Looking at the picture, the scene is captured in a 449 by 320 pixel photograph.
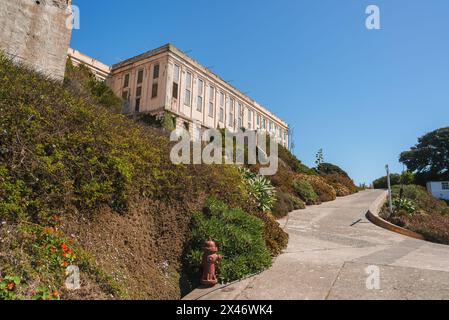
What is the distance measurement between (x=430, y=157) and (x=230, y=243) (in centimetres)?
4624

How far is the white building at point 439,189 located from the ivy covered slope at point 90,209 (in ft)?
121

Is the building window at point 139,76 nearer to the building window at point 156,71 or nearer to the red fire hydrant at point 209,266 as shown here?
the building window at point 156,71

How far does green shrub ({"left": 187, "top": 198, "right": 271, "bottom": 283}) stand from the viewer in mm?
4562

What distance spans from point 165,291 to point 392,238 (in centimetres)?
744

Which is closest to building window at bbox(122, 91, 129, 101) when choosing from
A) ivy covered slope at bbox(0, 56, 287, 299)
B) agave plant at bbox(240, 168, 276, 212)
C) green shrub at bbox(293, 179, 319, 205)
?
green shrub at bbox(293, 179, 319, 205)

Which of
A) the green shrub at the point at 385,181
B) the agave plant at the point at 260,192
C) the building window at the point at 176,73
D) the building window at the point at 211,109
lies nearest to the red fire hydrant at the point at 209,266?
the agave plant at the point at 260,192

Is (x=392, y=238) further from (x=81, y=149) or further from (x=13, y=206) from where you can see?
(x=13, y=206)

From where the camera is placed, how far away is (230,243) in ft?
16.1

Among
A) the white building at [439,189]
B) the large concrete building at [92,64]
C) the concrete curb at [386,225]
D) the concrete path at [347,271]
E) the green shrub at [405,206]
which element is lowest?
the concrete path at [347,271]

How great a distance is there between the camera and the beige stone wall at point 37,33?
29.8ft

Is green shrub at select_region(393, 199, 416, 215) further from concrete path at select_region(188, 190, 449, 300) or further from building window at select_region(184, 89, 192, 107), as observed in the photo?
building window at select_region(184, 89, 192, 107)

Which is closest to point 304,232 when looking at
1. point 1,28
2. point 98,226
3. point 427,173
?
point 98,226

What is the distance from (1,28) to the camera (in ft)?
29.3
